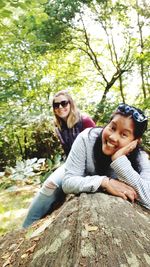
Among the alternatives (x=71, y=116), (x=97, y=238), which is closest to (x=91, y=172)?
(x=97, y=238)

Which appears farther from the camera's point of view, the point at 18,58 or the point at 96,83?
the point at 96,83

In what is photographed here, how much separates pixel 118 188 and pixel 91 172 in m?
0.34

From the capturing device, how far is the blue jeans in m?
2.86

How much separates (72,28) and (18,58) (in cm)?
356

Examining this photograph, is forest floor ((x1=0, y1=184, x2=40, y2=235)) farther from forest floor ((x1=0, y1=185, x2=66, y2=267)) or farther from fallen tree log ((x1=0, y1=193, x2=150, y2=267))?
fallen tree log ((x1=0, y1=193, x2=150, y2=267))

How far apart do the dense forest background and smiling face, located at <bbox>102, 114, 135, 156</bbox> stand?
4.59m

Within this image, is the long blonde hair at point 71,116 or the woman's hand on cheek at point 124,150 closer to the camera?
the woman's hand on cheek at point 124,150

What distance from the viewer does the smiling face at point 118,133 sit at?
2.01m

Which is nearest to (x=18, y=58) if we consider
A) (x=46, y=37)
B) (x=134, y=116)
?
(x=46, y=37)

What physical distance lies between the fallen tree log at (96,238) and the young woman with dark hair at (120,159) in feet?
0.35

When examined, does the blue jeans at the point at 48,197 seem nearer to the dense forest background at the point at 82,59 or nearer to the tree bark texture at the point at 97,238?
the tree bark texture at the point at 97,238

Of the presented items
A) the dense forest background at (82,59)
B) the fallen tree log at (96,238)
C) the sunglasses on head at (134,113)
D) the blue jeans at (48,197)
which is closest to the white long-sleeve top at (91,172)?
the fallen tree log at (96,238)

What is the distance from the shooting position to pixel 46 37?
429 inches

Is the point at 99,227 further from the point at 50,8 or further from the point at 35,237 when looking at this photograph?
the point at 50,8
